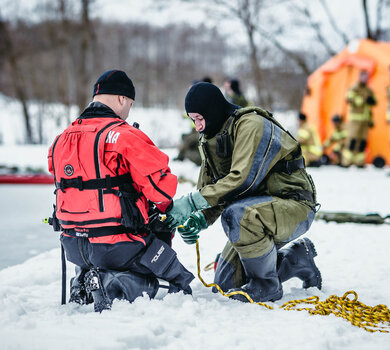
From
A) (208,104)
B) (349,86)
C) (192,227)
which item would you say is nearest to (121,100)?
(208,104)

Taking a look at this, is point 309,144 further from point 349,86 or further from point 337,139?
point 349,86

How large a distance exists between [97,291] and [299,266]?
3.81 ft

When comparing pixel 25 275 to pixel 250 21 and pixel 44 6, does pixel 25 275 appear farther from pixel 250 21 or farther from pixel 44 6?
pixel 44 6

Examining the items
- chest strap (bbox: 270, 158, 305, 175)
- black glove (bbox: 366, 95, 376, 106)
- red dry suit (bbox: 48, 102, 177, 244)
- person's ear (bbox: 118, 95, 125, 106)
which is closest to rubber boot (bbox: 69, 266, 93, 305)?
red dry suit (bbox: 48, 102, 177, 244)

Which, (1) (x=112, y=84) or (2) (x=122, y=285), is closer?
(2) (x=122, y=285)

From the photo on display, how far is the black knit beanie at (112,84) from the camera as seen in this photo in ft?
7.65

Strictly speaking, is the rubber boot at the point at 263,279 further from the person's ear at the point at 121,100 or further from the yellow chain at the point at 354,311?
the person's ear at the point at 121,100

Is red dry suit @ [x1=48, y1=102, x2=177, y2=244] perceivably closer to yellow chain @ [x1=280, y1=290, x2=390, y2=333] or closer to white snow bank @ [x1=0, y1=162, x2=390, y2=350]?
white snow bank @ [x1=0, y1=162, x2=390, y2=350]

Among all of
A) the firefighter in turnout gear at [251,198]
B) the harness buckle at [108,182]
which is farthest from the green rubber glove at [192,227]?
the harness buckle at [108,182]

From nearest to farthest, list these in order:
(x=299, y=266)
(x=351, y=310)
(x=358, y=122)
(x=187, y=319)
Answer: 1. (x=187, y=319)
2. (x=351, y=310)
3. (x=299, y=266)
4. (x=358, y=122)

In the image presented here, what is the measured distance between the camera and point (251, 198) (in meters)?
2.38

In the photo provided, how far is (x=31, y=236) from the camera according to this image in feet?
14.2

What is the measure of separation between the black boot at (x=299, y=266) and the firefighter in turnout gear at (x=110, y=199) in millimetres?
643

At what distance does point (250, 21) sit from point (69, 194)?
12.5 metres
